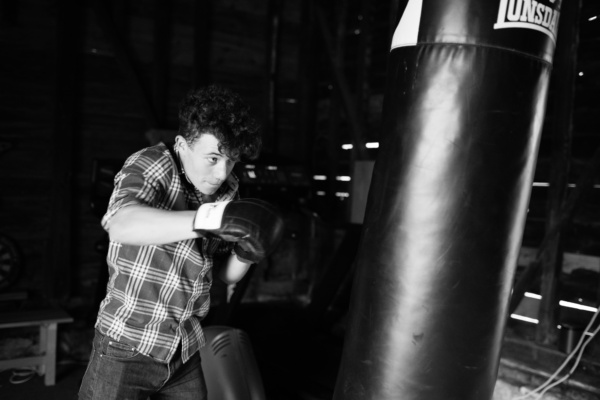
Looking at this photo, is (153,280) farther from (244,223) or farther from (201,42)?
(201,42)

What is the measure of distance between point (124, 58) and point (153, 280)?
13.2 feet

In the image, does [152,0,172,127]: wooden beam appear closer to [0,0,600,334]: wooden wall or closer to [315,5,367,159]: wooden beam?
[0,0,600,334]: wooden wall

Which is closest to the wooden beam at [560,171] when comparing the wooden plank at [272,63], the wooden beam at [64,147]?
the wooden plank at [272,63]

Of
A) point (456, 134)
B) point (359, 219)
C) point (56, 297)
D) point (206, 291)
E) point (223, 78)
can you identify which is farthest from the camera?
point (223, 78)

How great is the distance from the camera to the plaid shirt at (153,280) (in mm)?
2111

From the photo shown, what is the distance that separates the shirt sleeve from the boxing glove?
0.26m

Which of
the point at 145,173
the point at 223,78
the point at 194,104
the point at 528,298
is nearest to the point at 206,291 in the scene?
the point at 145,173

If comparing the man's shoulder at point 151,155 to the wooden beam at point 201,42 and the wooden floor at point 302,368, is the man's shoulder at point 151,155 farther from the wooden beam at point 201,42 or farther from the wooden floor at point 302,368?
the wooden beam at point 201,42

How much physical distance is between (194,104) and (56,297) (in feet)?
13.2

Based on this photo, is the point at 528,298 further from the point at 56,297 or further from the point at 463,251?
the point at 56,297

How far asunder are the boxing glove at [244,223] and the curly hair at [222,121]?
290 millimetres

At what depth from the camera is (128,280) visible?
212 cm

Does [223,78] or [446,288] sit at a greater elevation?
[223,78]

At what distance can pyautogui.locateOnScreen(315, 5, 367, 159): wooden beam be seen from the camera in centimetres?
623
